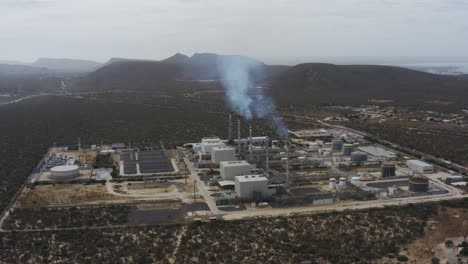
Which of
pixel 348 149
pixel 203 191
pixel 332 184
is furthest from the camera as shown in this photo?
pixel 348 149

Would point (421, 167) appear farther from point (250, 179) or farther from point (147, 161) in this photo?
point (147, 161)

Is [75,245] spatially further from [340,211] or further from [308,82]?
[308,82]

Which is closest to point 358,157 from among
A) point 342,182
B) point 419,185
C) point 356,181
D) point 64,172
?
point 356,181

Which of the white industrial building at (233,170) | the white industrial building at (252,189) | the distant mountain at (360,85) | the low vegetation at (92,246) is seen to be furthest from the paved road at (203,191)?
the distant mountain at (360,85)

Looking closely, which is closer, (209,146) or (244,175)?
(244,175)

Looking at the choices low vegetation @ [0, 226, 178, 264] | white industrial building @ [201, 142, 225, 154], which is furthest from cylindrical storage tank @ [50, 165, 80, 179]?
white industrial building @ [201, 142, 225, 154]

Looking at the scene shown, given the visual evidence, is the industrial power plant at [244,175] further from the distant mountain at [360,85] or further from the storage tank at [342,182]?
the distant mountain at [360,85]

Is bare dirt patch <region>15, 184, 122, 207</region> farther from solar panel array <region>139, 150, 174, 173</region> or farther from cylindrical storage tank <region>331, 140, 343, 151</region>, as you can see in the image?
cylindrical storage tank <region>331, 140, 343, 151</region>
